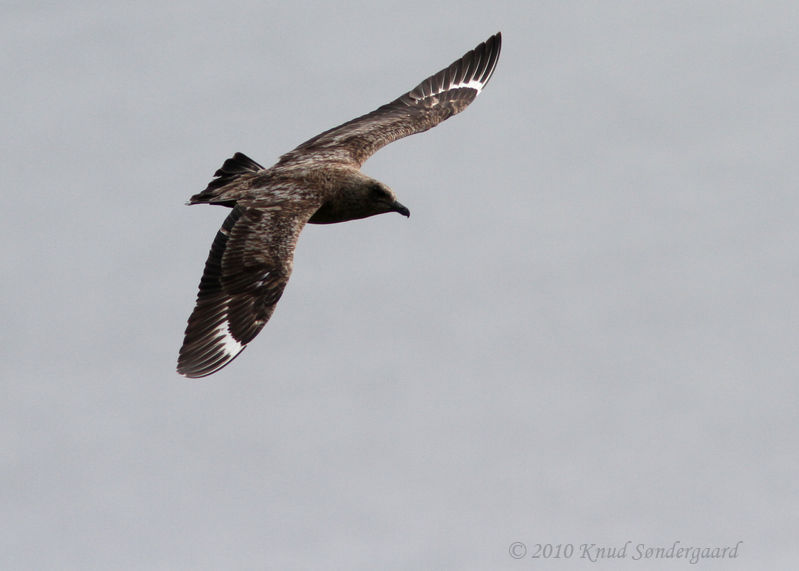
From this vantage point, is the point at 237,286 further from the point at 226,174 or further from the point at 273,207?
the point at 226,174

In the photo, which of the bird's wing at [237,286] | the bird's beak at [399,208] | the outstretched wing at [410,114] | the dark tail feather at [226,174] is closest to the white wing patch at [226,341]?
the bird's wing at [237,286]

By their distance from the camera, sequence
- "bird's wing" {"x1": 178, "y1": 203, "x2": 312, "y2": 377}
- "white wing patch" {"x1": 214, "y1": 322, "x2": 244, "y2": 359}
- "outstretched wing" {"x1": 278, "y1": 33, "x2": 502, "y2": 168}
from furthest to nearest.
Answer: "outstretched wing" {"x1": 278, "y1": 33, "x2": 502, "y2": 168} < "bird's wing" {"x1": 178, "y1": 203, "x2": 312, "y2": 377} < "white wing patch" {"x1": 214, "y1": 322, "x2": 244, "y2": 359}

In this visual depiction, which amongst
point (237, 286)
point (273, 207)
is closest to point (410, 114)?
point (273, 207)

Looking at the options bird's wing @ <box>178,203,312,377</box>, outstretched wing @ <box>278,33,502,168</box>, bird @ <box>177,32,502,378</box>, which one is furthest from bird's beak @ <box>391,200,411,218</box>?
bird's wing @ <box>178,203,312,377</box>

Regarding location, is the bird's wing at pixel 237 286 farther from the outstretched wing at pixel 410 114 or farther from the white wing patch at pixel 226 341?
the outstretched wing at pixel 410 114

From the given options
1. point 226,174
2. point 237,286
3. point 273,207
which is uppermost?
point 226,174

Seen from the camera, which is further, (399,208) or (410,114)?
(410,114)

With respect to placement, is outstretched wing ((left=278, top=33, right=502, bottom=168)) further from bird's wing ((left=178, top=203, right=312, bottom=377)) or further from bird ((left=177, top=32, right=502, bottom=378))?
bird's wing ((left=178, top=203, right=312, bottom=377))
